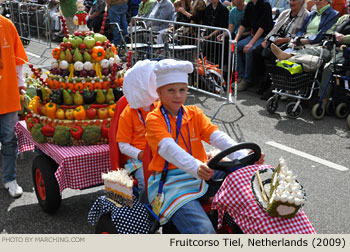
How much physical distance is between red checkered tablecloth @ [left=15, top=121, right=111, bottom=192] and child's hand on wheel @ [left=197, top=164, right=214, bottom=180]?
1483 mm

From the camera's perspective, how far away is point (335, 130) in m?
6.84

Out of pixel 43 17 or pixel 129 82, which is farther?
pixel 43 17

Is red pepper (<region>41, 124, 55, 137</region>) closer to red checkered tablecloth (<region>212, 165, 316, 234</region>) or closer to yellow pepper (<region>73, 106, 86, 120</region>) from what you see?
yellow pepper (<region>73, 106, 86, 120</region>)

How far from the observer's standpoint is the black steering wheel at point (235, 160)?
8.86 feet

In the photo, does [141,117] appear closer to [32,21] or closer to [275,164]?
[275,164]

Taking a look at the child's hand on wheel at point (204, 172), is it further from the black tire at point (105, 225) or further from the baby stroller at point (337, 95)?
the baby stroller at point (337, 95)

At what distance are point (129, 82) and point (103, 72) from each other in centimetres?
101

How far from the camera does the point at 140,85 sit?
3.46 metres

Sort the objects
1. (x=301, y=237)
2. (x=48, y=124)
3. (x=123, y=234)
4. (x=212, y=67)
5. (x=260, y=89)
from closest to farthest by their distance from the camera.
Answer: (x=301, y=237)
(x=123, y=234)
(x=48, y=124)
(x=212, y=67)
(x=260, y=89)

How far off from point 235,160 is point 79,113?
188 cm

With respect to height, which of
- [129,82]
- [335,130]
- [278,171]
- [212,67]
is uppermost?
[129,82]

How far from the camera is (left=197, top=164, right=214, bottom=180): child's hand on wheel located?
2.71 m

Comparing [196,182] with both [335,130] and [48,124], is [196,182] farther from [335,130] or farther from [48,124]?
[335,130]

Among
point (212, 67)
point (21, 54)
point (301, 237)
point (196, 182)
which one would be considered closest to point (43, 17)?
point (212, 67)
